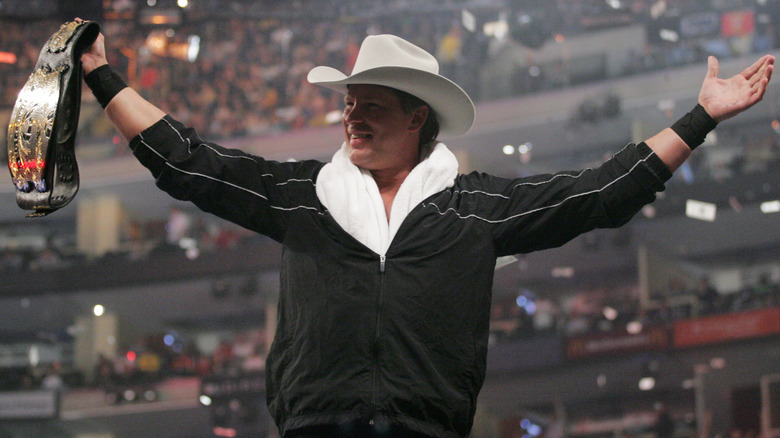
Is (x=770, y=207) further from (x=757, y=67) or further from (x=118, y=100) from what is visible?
(x=118, y=100)

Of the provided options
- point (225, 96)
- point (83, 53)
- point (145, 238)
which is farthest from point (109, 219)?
point (83, 53)

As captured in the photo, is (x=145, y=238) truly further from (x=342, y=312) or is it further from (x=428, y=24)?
(x=342, y=312)

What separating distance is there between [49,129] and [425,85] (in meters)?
0.77

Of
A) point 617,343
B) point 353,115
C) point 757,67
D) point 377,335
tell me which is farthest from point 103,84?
point 617,343

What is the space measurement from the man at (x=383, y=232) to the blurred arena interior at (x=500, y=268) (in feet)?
22.6

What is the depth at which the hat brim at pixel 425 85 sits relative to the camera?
196cm

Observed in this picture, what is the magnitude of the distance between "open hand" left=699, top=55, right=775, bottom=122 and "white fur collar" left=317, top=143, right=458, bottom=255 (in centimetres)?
53

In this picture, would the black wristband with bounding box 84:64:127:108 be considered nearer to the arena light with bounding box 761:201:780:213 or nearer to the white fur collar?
the white fur collar

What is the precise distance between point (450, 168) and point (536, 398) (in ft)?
24.4

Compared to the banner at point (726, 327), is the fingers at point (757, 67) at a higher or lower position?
higher

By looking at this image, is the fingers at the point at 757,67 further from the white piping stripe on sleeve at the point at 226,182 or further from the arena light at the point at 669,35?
the arena light at the point at 669,35

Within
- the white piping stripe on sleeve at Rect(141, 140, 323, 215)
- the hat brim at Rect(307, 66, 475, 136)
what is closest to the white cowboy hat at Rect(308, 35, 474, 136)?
the hat brim at Rect(307, 66, 475, 136)

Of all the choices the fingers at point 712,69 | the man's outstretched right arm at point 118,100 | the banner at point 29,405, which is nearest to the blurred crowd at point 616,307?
the banner at point 29,405

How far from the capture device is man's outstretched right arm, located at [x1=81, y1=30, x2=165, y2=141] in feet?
5.88
